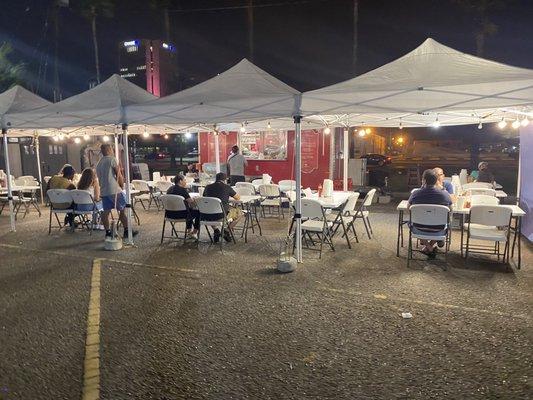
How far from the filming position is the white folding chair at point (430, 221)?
540cm

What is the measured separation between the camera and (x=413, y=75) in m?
5.22

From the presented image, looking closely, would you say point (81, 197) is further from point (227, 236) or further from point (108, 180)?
point (227, 236)

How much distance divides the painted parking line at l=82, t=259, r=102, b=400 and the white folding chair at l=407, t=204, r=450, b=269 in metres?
4.17

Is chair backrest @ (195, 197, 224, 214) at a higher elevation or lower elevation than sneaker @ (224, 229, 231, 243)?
higher

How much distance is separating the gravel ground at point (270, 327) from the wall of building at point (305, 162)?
249 inches

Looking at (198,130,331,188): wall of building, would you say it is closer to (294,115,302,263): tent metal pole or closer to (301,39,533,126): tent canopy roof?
(294,115,302,263): tent metal pole

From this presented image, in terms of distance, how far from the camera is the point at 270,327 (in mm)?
3889

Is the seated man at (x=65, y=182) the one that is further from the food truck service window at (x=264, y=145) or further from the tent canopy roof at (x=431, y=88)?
the food truck service window at (x=264, y=145)

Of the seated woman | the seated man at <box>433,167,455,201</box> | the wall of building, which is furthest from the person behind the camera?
the wall of building

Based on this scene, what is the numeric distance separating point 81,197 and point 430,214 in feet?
20.6

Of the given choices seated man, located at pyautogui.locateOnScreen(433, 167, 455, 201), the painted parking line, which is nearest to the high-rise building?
seated man, located at pyautogui.locateOnScreen(433, 167, 455, 201)

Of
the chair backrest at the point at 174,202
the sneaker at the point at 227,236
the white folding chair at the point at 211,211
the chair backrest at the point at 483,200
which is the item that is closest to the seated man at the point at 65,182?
the chair backrest at the point at 174,202


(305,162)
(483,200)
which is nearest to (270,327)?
(483,200)

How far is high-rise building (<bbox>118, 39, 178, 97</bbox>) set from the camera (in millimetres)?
31250
